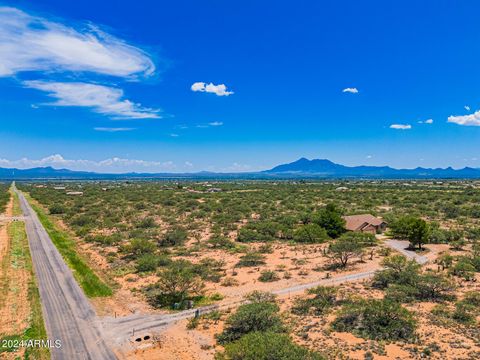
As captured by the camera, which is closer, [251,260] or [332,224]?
[251,260]

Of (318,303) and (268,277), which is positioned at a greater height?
(318,303)

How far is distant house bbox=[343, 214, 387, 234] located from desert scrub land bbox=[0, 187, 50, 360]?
4475cm

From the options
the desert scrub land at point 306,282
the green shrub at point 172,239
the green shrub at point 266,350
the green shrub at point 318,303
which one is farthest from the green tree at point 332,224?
the green shrub at point 266,350

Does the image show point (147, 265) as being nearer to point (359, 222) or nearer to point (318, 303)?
point (318, 303)

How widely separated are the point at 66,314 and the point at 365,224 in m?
45.3

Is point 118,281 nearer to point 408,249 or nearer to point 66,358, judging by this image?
point 66,358

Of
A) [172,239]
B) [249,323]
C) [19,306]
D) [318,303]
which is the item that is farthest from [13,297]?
[318,303]

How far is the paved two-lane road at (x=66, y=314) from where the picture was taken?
2056cm

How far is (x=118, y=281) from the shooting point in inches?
1383

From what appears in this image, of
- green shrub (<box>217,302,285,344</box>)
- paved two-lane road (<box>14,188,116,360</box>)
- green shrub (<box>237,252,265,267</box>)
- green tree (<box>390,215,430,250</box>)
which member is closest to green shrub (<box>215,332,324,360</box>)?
green shrub (<box>217,302,285,344</box>)

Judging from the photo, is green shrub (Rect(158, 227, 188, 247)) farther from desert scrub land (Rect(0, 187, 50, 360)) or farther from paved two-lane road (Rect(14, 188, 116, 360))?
desert scrub land (Rect(0, 187, 50, 360))

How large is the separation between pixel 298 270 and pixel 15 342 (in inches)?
1013

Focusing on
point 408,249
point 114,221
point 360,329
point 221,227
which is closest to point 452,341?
point 360,329

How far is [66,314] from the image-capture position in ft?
84.6
